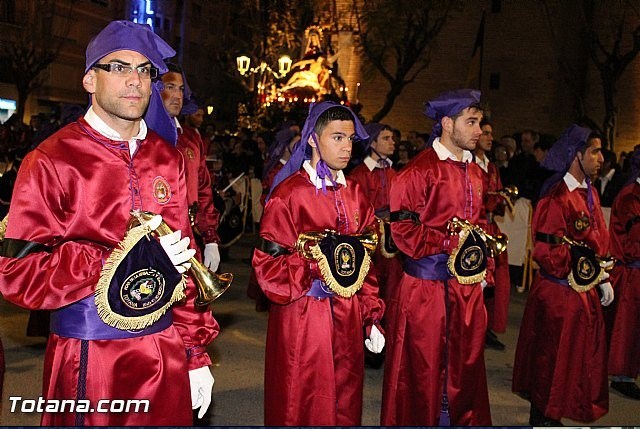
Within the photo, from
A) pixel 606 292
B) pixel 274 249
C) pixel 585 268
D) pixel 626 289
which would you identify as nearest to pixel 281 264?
pixel 274 249

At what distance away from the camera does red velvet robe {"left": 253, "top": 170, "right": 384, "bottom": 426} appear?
180 inches

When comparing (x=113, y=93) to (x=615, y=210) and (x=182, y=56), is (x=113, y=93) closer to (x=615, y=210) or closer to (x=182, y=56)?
(x=615, y=210)

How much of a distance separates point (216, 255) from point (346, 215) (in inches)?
59.6

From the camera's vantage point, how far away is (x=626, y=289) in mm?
7465

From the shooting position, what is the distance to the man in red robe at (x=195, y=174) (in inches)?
235

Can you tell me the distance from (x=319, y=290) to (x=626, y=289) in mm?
3952

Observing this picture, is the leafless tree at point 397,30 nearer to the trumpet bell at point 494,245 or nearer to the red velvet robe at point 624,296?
the red velvet robe at point 624,296

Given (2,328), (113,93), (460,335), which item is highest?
(113,93)

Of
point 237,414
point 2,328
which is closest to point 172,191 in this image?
point 237,414

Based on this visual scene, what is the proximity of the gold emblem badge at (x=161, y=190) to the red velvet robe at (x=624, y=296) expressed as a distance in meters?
4.92

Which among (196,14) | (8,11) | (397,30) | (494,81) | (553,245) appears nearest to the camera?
(553,245)

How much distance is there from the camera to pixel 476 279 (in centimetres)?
550

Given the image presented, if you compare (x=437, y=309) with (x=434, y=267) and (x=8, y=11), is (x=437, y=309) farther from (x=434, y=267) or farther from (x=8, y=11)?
(x=8, y=11)

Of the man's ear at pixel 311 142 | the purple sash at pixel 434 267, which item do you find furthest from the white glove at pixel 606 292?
the man's ear at pixel 311 142
